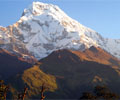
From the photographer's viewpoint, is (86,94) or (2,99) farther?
(86,94)

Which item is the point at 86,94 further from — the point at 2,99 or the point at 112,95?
the point at 2,99

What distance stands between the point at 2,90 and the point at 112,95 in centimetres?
5114

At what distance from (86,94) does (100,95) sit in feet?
24.3

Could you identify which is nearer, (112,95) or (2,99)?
(2,99)

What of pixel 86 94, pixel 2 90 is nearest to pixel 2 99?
pixel 2 90

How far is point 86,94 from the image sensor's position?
14738cm

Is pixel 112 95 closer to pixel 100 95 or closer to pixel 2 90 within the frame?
pixel 100 95

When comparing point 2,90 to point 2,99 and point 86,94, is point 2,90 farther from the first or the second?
point 86,94

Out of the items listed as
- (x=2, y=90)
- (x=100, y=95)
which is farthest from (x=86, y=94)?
(x=2, y=90)

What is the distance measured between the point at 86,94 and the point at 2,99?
152 ft

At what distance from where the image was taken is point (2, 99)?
11306 centimetres

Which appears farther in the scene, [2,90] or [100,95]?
[100,95]

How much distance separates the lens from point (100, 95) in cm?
14250

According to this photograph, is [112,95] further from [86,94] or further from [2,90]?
[2,90]
